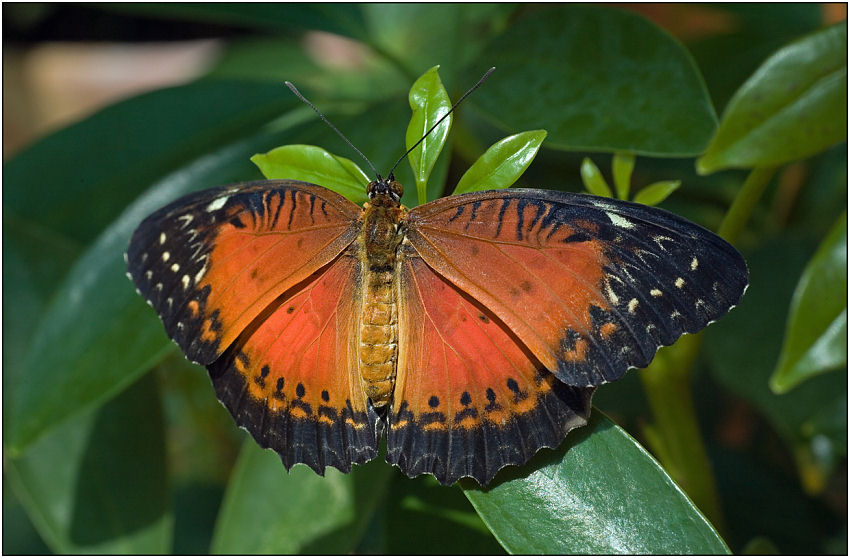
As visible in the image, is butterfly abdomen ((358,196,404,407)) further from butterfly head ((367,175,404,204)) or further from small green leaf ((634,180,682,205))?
small green leaf ((634,180,682,205))

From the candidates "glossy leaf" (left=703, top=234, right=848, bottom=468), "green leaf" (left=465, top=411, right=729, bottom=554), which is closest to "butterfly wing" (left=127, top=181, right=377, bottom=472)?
"green leaf" (left=465, top=411, right=729, bottom=554)

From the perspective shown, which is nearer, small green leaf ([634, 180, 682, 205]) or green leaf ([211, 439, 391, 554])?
small green leaf ([634, 180, 682, 205])

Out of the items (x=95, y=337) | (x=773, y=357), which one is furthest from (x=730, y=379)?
(x=95, y=337)

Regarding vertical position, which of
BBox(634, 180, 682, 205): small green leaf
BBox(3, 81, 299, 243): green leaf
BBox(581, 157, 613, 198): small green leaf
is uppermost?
BBox(3, 81, 299, 243): green leaf

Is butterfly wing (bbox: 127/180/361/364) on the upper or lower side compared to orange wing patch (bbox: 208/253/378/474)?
upper

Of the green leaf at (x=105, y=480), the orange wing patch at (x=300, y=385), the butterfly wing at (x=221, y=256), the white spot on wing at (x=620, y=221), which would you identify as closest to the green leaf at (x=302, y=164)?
the butterfly wing at (x=221, y=256)

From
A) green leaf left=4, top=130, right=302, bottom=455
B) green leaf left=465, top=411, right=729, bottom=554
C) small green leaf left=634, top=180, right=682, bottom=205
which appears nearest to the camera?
green leaf left=465, top=411, right=729, bottom=554

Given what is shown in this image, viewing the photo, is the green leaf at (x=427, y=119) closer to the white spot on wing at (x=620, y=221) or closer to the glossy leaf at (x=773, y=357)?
the white spot on wing at (x=620, y=221)

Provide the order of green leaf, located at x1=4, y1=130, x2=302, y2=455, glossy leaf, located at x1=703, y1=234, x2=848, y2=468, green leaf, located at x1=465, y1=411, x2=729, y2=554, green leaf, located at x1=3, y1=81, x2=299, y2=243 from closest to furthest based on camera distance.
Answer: green leaf, located at x1=465, y1=411, x2=729, y2=554 < green leaf, located at x1=4, y1=130, x2=302, y2=455 < glossy leaf, located at x1=703, y1=234, x2=848, y2=468 < green leaf, located at x1=3, y1=81, x2=299, y2=243

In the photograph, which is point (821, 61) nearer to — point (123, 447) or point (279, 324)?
point (279, 324)
